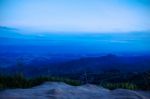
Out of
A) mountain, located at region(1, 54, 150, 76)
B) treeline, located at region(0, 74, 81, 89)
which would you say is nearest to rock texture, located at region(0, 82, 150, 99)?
treeline, located at region(0, 74, 81, 89)

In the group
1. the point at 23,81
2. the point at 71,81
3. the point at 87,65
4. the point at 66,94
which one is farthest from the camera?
the point at 87,65

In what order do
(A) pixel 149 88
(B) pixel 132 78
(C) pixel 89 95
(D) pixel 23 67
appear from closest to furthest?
(C) pixel 89 95 → (A) pixel 149 88 → (D) pixel 23 67 → (B) pixel 132 78

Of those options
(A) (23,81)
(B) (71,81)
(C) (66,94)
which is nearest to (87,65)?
(B) (71,81)

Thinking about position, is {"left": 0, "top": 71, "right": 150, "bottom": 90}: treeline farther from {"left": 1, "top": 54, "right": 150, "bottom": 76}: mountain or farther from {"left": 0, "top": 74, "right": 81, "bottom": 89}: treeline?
{"left": 1, "top": 54, "right": 150, "bottom": 76}: mountain

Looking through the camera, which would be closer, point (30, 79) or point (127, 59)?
point (30, 79)

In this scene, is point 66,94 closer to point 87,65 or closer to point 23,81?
point 23,81

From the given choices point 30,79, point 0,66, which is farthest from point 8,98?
point 0,66

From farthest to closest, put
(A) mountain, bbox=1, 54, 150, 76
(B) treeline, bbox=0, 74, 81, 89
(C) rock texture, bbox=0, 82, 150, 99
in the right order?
(A) mountain, bbox=1, 54, 150, 76 → (B) treeline, bbox=0, 74, 81, 89 → (C) rock texture, bbox=0, 82, 150, 99

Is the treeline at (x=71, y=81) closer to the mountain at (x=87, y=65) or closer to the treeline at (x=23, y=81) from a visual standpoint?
the treeline at (x=23, y=81)

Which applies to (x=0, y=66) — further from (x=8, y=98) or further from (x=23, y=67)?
(x=8, y=98)

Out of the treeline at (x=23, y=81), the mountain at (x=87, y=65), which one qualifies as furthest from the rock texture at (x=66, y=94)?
the mountain at (x=87, y=65)

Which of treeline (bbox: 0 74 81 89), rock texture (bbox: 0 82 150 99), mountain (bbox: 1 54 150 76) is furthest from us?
mountain (bbox: 1 54 150 76)
